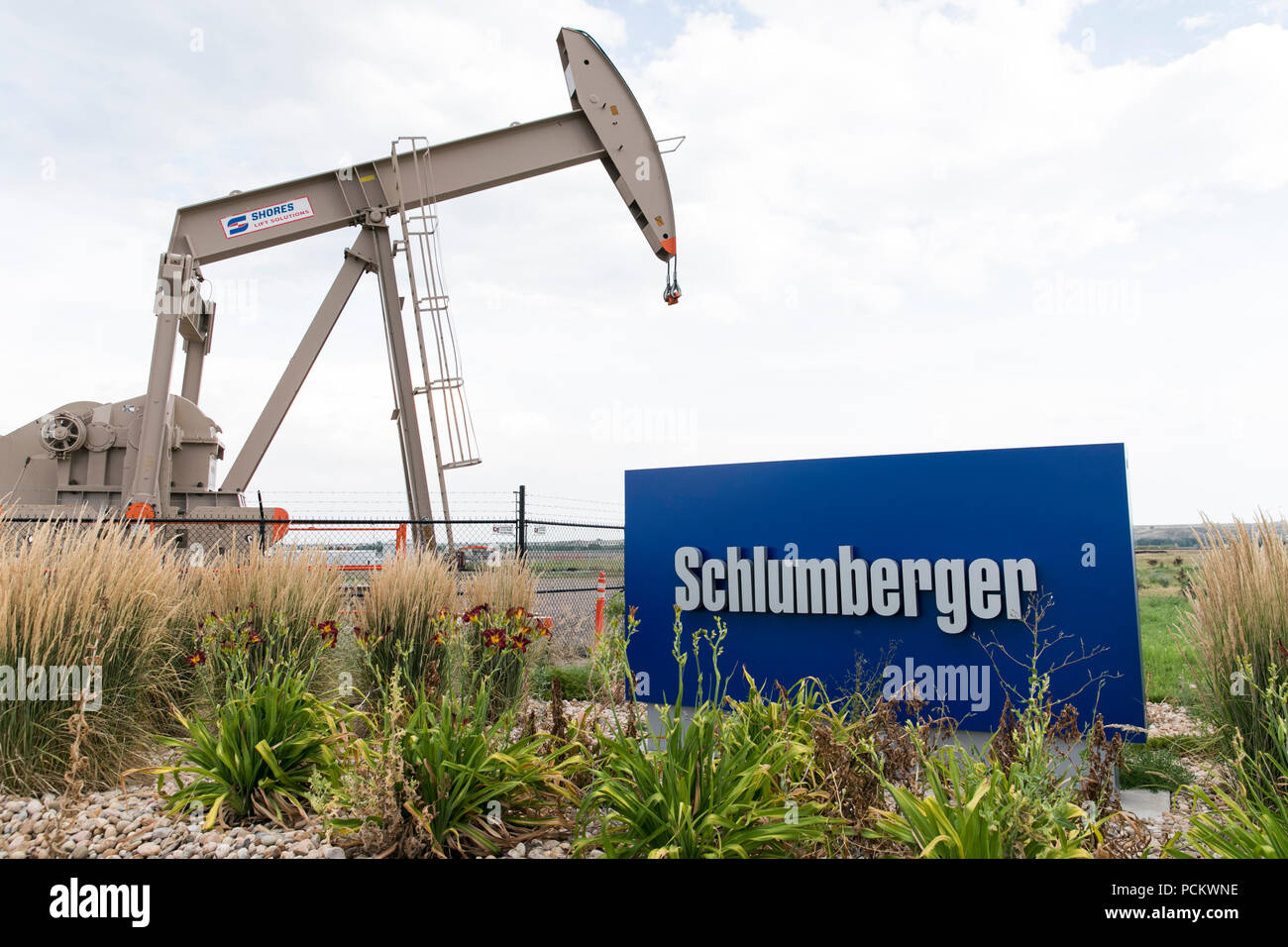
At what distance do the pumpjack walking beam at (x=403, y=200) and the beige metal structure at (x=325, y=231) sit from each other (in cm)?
1

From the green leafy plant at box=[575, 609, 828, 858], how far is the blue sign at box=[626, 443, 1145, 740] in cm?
130

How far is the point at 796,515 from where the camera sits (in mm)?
5059

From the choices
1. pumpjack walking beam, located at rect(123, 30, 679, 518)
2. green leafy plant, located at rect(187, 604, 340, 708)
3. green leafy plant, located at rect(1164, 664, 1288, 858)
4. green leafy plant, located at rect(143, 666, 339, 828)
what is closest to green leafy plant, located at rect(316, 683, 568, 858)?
green leafy plant, located at rect(143, 666, 339, 828)

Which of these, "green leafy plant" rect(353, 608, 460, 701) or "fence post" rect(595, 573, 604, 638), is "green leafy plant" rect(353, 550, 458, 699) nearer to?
"green leafy plant" rect(353, 608, 460, 701)

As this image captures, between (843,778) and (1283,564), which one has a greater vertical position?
(1283,564)

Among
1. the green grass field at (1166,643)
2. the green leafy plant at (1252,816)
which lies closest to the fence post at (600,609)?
the green grass field at (1166,643)

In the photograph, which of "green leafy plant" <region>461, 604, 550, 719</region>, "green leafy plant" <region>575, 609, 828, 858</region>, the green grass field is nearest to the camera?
"green leafy plant" <region>575, 609, 828, 858</region>

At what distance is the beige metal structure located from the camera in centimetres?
1082

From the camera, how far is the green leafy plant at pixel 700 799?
107 inches

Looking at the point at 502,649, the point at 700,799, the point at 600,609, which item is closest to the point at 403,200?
the point at 600,609

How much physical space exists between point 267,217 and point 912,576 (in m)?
10.1

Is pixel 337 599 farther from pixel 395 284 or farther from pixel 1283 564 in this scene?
pixel 395 284
